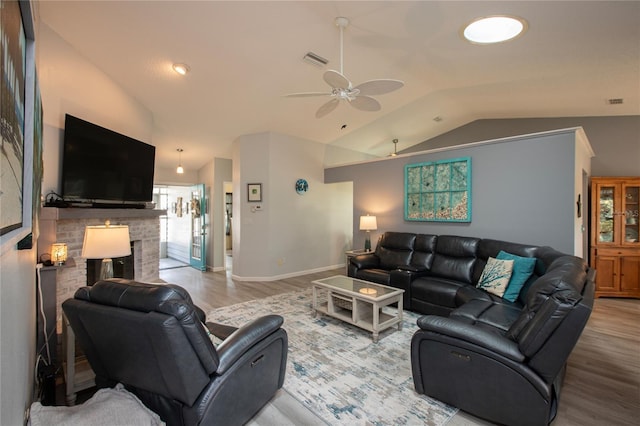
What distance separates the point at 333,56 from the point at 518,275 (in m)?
3.31

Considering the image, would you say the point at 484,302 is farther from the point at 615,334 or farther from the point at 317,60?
the point at 317,60

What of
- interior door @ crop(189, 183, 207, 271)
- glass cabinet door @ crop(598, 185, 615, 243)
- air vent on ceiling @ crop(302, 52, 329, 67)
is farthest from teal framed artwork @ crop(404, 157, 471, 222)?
interior door @ crop(189, 183, 207, 271)

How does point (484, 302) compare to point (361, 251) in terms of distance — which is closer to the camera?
point (484, 302)

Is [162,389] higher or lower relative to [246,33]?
lower

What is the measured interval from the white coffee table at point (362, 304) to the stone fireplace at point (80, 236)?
2607mm

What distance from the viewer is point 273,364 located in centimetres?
200

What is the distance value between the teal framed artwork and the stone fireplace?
4.00 meters

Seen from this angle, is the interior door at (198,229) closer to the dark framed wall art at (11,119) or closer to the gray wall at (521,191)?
the gray wall at (521,191)

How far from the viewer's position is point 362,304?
11.5ft

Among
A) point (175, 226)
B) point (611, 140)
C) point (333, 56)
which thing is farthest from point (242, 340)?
point (175, 226)

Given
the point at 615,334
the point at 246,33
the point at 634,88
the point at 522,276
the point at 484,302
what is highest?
the point at 246,33

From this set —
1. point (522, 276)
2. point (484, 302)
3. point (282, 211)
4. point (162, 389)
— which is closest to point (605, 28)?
point (522, 276)

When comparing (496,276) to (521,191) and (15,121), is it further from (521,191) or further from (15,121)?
→ (15,121)

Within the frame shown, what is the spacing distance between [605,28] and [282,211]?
4.82m
